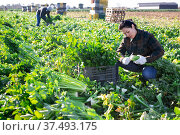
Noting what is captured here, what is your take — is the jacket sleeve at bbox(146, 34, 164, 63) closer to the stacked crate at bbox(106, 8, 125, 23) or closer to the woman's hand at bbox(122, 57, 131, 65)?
the woman's hand at bbox(122, 57, 131, 65)

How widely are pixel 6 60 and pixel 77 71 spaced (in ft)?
4.54

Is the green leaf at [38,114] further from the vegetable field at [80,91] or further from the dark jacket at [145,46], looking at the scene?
the dark jacket at [145,46]

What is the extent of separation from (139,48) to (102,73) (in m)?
0.93

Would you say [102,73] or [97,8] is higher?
[97,8]

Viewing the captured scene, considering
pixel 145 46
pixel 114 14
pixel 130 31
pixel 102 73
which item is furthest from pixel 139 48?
pixel 114 14

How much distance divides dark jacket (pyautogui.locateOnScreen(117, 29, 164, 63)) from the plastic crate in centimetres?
50

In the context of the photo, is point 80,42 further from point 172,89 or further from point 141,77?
point 172,89

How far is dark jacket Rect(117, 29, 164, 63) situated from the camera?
3764 mm

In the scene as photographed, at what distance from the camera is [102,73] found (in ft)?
12.4

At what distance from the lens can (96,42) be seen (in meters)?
3.74

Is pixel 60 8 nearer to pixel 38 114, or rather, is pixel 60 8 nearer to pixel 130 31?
pixel 130 31

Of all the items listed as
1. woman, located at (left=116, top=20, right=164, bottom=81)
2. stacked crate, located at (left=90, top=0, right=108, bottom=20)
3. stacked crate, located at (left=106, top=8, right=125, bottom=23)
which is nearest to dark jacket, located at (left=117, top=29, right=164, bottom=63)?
woman, located at (left=116, top=20, right=164, bottom=81)

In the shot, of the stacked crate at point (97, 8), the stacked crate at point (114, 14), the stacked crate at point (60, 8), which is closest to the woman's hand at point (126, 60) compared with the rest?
the stacked crate at point (114, 14)

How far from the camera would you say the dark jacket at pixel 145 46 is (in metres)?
3.76
